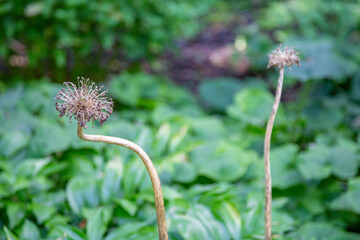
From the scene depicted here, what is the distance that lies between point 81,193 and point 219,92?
239 cm

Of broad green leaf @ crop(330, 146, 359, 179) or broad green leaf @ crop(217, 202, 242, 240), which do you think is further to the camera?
broad green leaf @ crop(330, 146, 359, 179)

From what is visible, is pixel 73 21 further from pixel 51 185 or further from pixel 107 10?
pixel 51 185

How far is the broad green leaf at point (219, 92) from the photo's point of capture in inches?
155

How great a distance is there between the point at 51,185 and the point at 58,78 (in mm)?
2141

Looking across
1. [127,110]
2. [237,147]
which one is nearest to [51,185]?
[237,147]

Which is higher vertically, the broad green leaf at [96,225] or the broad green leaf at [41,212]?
the broad green leaf at [41,212]

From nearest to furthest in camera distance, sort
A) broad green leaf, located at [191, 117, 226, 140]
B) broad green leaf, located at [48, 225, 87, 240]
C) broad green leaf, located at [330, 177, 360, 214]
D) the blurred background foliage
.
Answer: broad green leaf, located at [48, 225, 87, 240]
the blurred background foliage
broad green leaf, located at [330, 177, 360, 214]
broad green leaf, located at [191, 117, 226, 140]

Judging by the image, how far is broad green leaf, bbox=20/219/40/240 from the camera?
1632 mm

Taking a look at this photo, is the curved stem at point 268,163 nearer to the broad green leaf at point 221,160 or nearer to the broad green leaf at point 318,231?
the broad green leaf at point 318,231

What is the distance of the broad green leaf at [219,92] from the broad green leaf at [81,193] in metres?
2.16

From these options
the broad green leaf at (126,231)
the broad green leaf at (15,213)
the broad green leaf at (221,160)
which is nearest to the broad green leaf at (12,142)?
the broad green leaf at (15,213)

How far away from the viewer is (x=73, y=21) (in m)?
3.13

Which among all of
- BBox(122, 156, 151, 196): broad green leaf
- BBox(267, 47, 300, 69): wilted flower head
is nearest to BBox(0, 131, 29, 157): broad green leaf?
BBox(122, 156, 151, 196): broad green leaf

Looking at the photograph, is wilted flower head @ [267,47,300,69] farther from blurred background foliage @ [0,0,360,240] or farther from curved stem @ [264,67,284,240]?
blurred background foliage @ [0,0,360,240]
